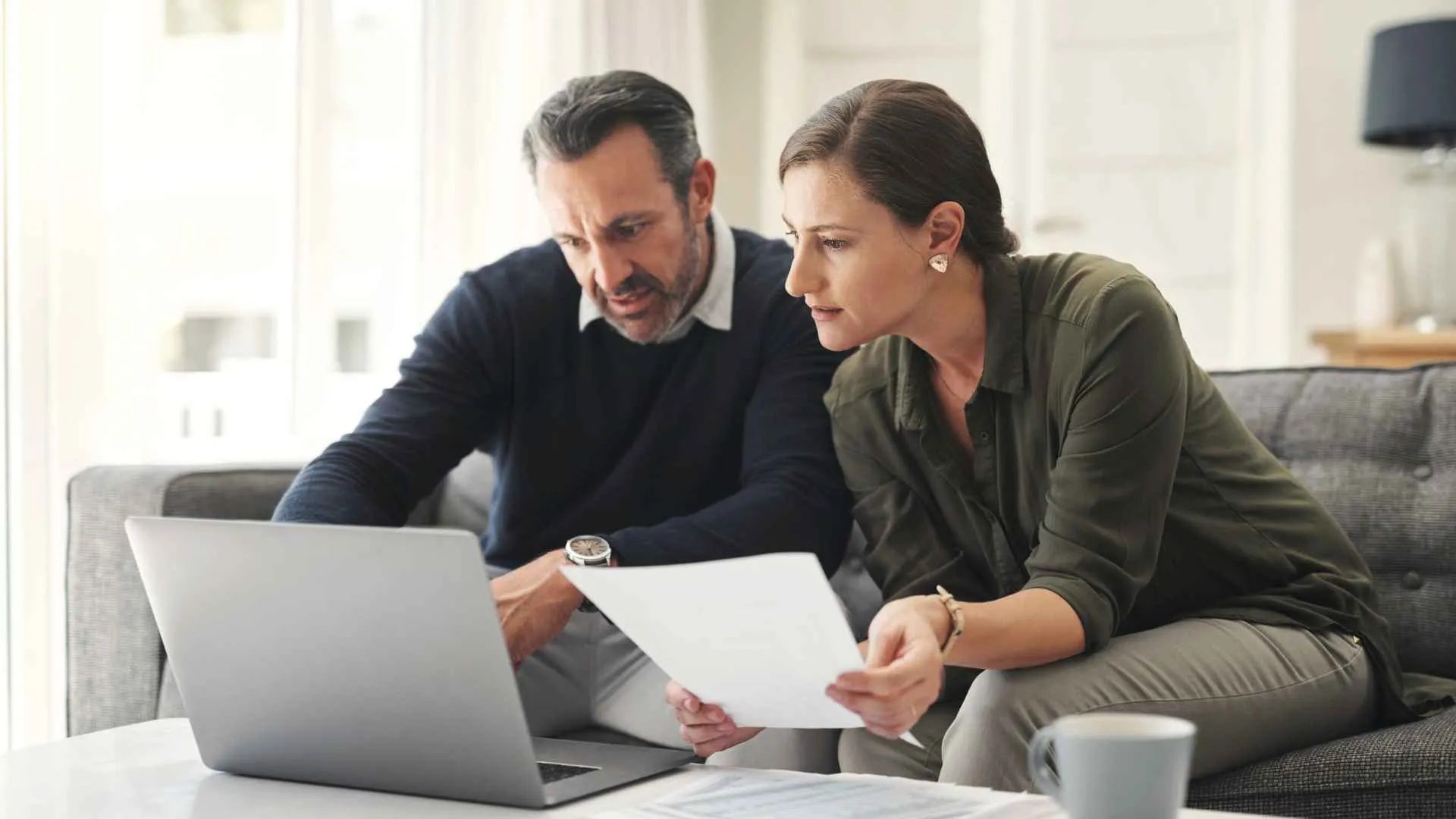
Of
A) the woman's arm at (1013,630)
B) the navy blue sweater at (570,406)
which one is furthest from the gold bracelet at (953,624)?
the navy blue sweater at (570,406)

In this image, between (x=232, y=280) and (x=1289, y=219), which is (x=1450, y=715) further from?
(x=1289, y=219)

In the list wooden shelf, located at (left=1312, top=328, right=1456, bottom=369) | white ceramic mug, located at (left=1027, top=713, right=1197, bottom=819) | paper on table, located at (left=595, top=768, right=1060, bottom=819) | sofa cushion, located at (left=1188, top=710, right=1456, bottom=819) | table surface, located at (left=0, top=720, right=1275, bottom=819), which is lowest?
sofa cushion, located at (left=1188, top=710, right=1456, bottom=819)

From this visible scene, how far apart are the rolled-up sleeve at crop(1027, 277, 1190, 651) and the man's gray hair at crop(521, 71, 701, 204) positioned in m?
0.60

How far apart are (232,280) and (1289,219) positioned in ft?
8.44

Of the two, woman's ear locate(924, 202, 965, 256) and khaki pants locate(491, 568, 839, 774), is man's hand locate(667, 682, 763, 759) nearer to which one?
khaki pants locate(491, 568, 839, 774)

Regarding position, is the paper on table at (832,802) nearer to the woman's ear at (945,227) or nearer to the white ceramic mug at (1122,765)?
the white ceramic mug at (1122,765)

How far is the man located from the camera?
1676 mm

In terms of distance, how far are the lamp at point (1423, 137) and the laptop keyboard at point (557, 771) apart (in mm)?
2940

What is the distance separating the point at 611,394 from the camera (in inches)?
73.0

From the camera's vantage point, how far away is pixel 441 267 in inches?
122

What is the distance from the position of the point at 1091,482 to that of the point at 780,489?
0.40 metres

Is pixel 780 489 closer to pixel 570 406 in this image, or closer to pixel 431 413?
pixel 570 406

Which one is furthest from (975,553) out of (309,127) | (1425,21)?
(1425,21)

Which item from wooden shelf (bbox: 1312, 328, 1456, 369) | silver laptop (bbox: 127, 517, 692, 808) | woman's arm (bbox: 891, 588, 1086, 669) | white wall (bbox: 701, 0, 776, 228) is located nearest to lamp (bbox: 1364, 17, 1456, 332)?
wooden shelf (bbox: 1312, 328, 1456, 369)
